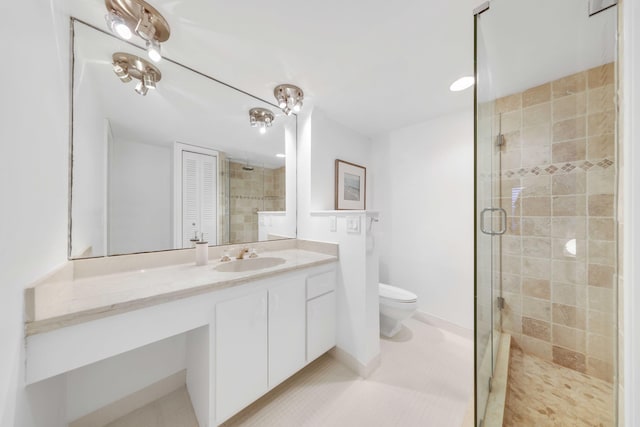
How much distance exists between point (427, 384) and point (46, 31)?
2662 millimetres

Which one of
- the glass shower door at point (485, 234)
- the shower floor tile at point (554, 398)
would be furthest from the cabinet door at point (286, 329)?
the shower floor tile at point (554, 398)

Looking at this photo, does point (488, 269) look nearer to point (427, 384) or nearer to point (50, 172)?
point (427, 384)

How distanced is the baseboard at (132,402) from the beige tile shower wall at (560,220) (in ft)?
8.46

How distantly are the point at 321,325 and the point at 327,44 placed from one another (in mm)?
1866

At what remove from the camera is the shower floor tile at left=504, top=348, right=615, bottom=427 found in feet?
3.65

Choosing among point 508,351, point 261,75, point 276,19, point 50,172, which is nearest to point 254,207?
point 261,75

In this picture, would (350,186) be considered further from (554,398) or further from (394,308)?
(554,398)

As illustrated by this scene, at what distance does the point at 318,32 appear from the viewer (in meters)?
1.13

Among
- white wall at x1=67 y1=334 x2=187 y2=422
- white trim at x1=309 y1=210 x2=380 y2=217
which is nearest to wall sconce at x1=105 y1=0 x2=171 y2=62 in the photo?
white trim at x1=309 y1=210 x2=380 y2=217

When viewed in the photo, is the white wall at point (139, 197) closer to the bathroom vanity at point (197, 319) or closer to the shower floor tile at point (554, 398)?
the bathroom vanity at point (197, 319)

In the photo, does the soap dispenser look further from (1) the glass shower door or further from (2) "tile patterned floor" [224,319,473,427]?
(1) the glass shower door

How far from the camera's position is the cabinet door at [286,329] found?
123 cm

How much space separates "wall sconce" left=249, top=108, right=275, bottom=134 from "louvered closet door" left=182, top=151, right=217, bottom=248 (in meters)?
0.50

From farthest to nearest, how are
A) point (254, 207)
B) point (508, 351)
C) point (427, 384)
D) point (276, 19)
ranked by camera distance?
point (254, 207), point (508, 351), point (427, 384), point (276, 19)
